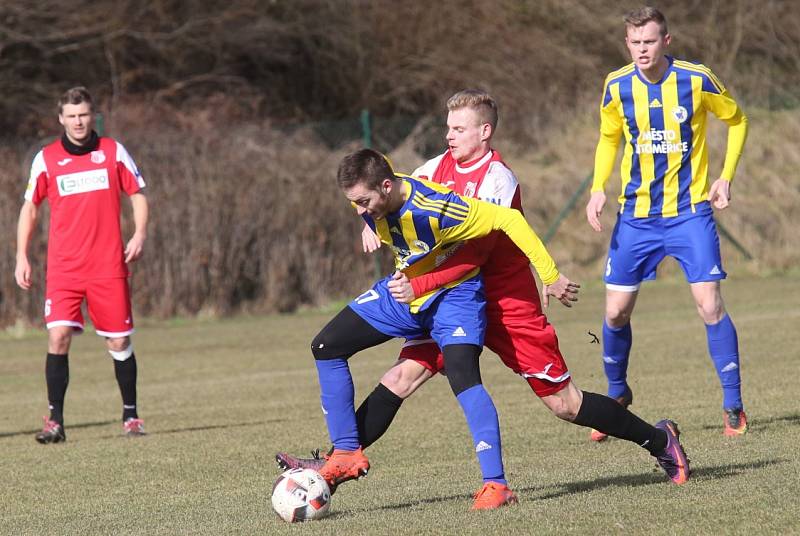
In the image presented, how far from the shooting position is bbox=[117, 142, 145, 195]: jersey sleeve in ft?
30.1

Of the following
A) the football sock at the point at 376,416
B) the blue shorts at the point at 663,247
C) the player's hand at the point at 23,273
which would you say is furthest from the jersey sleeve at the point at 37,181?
the football sock at the point at 376,416

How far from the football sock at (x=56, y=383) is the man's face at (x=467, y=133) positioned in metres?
3.97

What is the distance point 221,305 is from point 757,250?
8191 mm

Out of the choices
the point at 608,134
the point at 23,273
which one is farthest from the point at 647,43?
the point at 23,273

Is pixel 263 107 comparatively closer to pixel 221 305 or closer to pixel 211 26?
pixel 211 26

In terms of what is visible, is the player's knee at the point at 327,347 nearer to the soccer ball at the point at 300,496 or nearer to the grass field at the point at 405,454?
the soccer ball at the point at 300,496

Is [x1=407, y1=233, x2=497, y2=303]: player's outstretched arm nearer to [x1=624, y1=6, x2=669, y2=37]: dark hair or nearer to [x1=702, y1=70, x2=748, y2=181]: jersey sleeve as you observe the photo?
[x1=624, y1=6, x2=669, y2=37]: dark hair

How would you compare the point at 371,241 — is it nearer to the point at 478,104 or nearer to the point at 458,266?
the point at 458,266

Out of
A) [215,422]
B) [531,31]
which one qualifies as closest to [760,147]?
[531,31]

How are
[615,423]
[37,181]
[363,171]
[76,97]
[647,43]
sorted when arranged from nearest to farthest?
[363,171] → [615,423] → [647,43] → [76,97] → [37,181]

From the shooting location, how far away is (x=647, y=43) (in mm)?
7492

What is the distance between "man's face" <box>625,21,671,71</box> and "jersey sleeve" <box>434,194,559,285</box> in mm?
2080

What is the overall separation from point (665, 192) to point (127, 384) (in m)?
3.76

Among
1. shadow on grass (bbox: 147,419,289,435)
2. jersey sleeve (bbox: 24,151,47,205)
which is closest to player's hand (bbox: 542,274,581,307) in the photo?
shadow on grass (bbox: 147,419,289,435)
